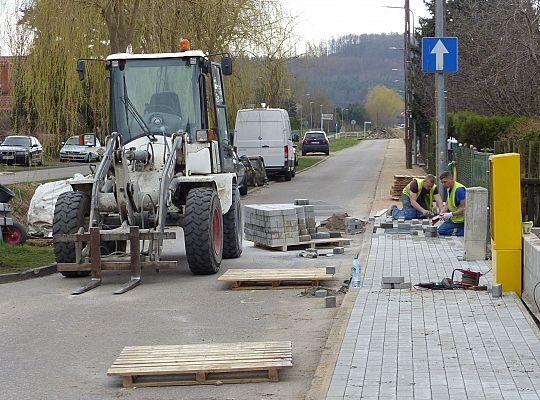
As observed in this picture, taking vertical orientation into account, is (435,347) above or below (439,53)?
below

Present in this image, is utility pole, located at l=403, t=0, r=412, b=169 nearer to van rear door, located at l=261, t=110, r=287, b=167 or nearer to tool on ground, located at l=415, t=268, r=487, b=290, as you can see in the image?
van rear door, located at l=261, t=110, r=287, b=167

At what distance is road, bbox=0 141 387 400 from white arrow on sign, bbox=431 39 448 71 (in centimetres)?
586

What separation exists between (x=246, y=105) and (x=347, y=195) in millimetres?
7740

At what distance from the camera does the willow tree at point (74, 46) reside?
24516 mm

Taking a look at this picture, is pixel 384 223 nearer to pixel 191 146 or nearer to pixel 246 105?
pixel 191 146

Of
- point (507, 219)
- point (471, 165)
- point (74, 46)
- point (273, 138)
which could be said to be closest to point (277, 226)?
point (471, 165)

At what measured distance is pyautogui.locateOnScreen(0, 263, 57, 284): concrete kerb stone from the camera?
572 inches

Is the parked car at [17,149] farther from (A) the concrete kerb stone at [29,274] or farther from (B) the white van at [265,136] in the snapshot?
(A) the concrete kerb stone at [29,274]

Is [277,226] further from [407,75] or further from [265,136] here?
[407,75]

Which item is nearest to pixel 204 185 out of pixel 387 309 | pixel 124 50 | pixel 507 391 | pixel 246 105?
pixel 387 309

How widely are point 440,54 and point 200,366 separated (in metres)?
13.4

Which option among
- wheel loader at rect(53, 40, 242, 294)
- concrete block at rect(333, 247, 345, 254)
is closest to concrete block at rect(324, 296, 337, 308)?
wheel loader at rect(53, 40, 242, 294)

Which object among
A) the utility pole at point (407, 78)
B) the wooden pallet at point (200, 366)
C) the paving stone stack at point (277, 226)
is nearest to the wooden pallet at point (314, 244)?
the paving stone stack at point (277, 226)

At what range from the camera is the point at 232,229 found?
52.9 feet
